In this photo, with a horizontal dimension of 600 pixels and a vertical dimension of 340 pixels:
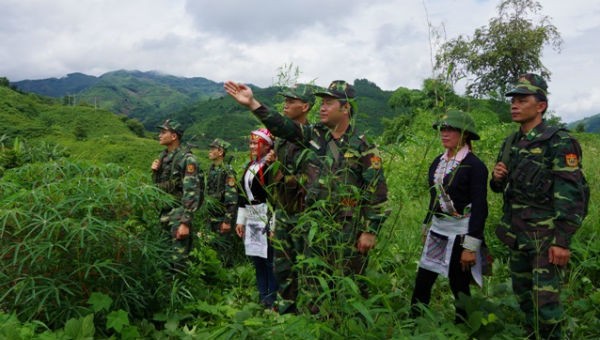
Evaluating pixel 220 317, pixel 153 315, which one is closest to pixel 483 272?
pixel 220 317

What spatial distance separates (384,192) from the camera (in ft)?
9.13

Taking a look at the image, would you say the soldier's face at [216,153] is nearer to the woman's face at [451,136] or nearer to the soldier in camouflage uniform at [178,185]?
the soldier in camouflage uniform at [178,185]

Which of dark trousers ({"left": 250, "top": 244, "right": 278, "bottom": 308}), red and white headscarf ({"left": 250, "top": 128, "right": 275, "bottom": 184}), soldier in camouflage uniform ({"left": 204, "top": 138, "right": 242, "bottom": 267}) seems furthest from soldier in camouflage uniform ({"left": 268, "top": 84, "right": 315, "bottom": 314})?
soldier in camouflage uniform ({"left": 204, "top": 138, "right": 242, "bottom": 267})

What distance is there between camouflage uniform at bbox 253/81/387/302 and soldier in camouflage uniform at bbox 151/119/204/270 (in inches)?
59.7

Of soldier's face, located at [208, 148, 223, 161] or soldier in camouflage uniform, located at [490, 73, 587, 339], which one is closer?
soldier in camouflage uniform, located at [490, 73, 587, 339]

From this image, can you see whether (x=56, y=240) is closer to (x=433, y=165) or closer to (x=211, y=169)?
(x=433, y=165)

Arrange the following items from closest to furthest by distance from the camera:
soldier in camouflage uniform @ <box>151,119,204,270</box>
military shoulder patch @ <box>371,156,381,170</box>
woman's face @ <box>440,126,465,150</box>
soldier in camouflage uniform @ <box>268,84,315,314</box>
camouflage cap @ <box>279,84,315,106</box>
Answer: military shoulder patch @ <box>371,156,381,170</box> → woman's face @ <box>440,126,465,150</box> → soldier in camouflage uniform @ <box>268,84,315,314</box> → camouflage cap @ <box>279,84,315,106</box> → soldier in camouflage uniform @ <box>151,119,204,270</box>

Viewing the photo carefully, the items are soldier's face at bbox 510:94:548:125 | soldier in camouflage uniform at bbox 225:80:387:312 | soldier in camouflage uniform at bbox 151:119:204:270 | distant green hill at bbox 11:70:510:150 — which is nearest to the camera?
distant green hill at bbox 11:70:510:150

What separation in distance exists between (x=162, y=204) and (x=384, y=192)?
1881mm

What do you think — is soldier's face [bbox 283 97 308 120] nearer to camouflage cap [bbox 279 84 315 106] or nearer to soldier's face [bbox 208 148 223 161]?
camouflage cap [bbox 279 84 315 106]

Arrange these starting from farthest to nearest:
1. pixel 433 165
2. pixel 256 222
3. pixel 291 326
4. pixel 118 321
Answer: pixel 256 222, pixel 433 165, pixel 118 321, pixel 291 326

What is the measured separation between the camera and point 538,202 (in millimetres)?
2750

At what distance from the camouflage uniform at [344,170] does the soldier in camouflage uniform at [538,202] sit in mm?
868

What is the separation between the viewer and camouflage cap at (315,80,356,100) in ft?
9.31
